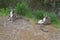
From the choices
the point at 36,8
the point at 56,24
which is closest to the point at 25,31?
the point at 56,24

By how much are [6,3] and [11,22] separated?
3.10 m

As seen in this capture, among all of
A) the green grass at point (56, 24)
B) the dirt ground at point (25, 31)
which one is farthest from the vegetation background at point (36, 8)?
the dirt ground at point (25, 31)

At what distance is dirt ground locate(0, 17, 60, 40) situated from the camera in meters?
6.04

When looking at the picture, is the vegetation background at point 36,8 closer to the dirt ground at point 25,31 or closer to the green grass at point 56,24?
the green grass at point 56,24

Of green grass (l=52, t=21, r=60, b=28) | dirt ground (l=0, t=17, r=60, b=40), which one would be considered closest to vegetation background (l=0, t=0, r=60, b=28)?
green grass (l=52, t=21, r=60, b=28)

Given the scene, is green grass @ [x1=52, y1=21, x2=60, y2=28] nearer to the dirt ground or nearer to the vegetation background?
the vegetation background

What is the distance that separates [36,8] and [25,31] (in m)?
2.69

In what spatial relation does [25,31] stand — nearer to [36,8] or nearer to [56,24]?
[56,24]

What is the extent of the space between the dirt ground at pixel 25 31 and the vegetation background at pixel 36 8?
0.56 metres

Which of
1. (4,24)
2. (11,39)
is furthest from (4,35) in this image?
(4,24)

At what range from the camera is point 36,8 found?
29.4ft

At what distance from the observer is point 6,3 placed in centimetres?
1014

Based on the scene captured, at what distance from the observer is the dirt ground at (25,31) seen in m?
6.04

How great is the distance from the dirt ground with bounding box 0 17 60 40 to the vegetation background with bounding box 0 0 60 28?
56cm
